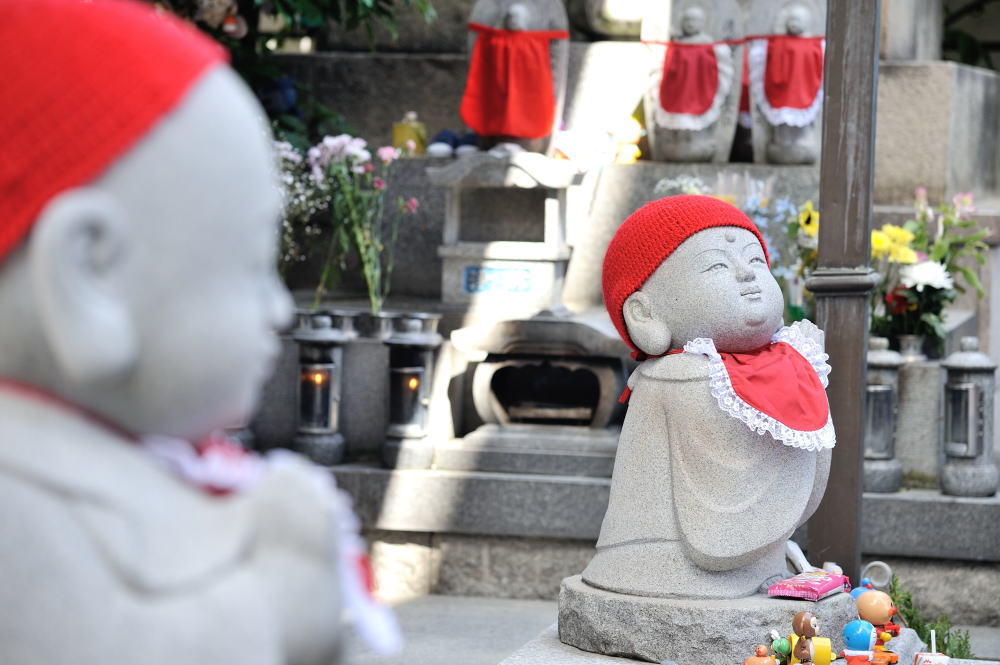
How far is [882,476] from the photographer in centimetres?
574

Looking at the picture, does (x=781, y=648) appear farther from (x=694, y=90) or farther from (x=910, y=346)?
(x=694, y=90)

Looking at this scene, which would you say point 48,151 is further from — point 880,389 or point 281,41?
point 281,41

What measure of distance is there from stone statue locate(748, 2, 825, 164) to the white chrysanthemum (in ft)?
4.15

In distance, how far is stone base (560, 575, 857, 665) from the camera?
3979mm

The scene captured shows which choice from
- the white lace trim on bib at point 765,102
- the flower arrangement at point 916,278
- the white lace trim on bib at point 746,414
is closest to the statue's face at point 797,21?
the white lace trim on bib at point 765,102

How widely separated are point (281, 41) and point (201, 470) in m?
6.95

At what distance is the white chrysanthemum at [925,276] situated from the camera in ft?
19.4

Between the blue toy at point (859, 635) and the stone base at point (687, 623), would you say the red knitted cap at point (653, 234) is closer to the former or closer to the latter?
the stone base at point (687, 623)

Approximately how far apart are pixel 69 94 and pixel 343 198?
211 inches

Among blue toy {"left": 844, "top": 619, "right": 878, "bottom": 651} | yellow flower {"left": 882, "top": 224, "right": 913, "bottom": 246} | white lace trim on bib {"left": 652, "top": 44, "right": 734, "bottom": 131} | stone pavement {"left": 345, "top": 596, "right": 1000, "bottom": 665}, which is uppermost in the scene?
white lace trim on bib {"left": 652, "top": 44, "right": 734, "bottom": 131}

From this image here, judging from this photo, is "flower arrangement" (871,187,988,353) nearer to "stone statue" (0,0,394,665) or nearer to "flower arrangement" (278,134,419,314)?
"flower arrangement" (278,134,419,314)

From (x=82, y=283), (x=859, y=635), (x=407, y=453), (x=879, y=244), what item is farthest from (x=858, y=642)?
(x=82, y=283)

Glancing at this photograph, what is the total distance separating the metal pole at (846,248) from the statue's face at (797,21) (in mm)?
Result: 2576

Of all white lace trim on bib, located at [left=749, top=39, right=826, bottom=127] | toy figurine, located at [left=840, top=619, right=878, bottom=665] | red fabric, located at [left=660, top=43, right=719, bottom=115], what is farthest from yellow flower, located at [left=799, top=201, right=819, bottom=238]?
toy figurine, located at [left=840, top=619, right=878, bottom=665]
